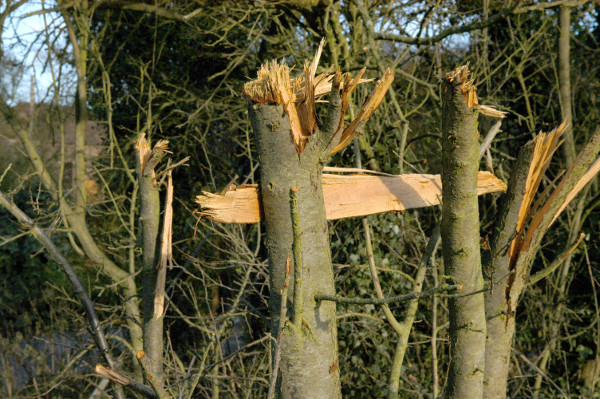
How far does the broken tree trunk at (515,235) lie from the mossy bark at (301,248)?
86 cm

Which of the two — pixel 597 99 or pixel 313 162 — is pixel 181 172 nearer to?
pixel 597 99

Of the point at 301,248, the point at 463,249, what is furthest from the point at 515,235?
the point at 301,248

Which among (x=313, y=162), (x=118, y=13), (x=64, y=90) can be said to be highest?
(x=118, y=13)

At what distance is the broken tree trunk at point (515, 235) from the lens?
6.52ft

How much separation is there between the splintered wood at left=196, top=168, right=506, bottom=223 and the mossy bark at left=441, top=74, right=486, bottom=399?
0.29 m

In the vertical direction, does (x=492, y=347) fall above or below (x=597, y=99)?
below

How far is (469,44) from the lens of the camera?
6.23 metres

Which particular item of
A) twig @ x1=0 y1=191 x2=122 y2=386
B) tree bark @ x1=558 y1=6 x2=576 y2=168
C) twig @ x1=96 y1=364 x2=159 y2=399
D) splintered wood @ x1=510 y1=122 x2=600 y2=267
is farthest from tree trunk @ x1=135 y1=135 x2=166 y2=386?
tree bark @ x1=558 y1=6 x2=576 y2=168

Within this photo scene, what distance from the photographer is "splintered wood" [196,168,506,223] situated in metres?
1.58

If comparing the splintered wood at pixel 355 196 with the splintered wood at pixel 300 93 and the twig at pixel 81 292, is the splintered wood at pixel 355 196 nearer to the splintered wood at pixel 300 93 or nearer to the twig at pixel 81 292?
the splintered wood at pixel 300 93

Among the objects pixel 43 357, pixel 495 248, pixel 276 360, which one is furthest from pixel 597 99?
pixel 43 357

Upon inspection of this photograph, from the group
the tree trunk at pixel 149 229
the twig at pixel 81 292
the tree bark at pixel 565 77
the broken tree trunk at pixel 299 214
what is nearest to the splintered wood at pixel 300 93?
the broken tree trunk at pixel 299 214

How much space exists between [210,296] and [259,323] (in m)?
1.35

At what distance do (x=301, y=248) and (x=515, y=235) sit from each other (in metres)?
1.01
